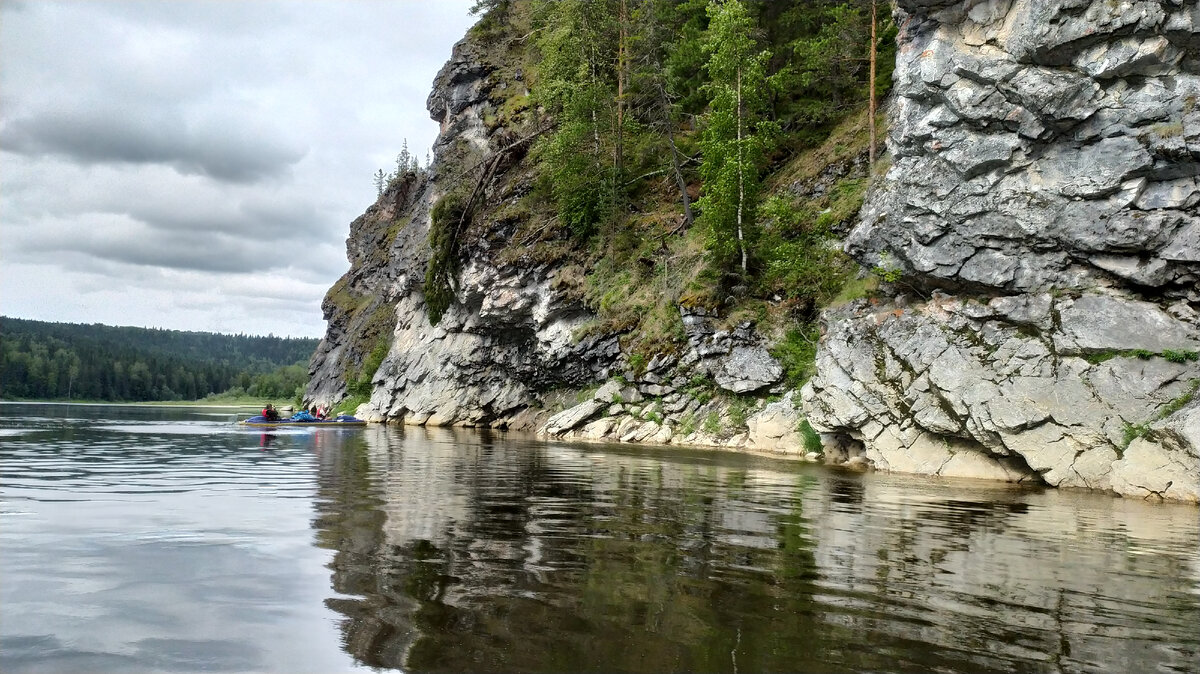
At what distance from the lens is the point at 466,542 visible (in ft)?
26.6

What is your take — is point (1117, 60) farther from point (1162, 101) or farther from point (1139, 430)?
point (1139, 430)

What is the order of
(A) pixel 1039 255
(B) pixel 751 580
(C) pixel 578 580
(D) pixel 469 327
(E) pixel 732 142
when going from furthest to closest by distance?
1. (D) pixel 469 327
2. (E) pixel 732 142
3. (A) pixel 1039 255
4. (B) pixel 751 580
5. (C) pixel 578 580

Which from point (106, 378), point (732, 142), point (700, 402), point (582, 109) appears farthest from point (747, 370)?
point (106, 378)

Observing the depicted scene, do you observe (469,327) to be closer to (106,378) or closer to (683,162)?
(683,162)

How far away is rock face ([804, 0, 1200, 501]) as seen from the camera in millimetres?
16266

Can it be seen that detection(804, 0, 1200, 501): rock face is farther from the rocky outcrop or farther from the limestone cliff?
the rocky outcrop

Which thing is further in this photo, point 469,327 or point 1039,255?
point 469,327

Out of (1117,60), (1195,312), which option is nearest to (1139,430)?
(1195,312)

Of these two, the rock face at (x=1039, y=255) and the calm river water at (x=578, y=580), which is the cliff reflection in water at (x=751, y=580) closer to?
the calm river water at (x=578, y=580)

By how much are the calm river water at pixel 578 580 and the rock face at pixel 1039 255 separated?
3.18 meters

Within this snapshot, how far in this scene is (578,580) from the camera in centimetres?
642

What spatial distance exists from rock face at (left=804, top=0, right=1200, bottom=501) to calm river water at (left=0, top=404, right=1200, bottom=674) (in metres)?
3.18

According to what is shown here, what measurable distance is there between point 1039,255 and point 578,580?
58.3 ft

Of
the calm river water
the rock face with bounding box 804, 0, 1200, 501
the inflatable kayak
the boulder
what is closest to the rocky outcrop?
the boulder
